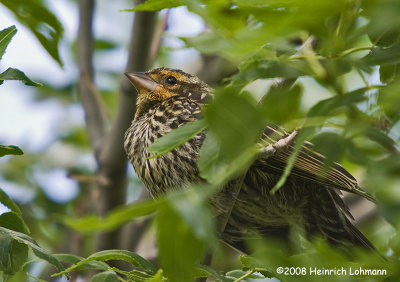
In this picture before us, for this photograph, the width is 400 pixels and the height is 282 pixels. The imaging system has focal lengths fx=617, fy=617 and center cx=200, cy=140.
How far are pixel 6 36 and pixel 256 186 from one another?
1.60 meters

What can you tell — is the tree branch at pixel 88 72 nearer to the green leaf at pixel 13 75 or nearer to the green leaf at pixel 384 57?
the green leaf at pixel 13 75

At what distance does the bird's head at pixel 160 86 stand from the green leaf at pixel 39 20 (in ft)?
4.49

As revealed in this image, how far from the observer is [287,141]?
1875 mm

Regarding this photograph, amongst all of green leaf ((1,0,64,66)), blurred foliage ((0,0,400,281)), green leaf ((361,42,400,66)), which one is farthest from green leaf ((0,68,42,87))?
green leaf ((361,42,400,66))

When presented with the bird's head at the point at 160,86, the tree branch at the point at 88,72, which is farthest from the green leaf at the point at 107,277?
the tree branch at the point at 88,72

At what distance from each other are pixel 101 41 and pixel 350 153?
14.5 feet

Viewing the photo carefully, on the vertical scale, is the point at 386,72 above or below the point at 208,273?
above

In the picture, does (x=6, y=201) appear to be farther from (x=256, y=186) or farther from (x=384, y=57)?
(x=256, y=186)

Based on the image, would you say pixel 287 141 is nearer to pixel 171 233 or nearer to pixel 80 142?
pixel 171 233

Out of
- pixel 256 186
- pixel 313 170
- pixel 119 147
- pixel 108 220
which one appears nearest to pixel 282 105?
pixel 108 220

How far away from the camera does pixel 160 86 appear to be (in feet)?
12.0

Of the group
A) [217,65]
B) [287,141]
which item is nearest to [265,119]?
[287,141]

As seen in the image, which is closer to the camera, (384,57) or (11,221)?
(384,57)

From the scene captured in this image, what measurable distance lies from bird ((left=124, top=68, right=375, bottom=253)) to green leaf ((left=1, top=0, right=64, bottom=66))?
92 cm
